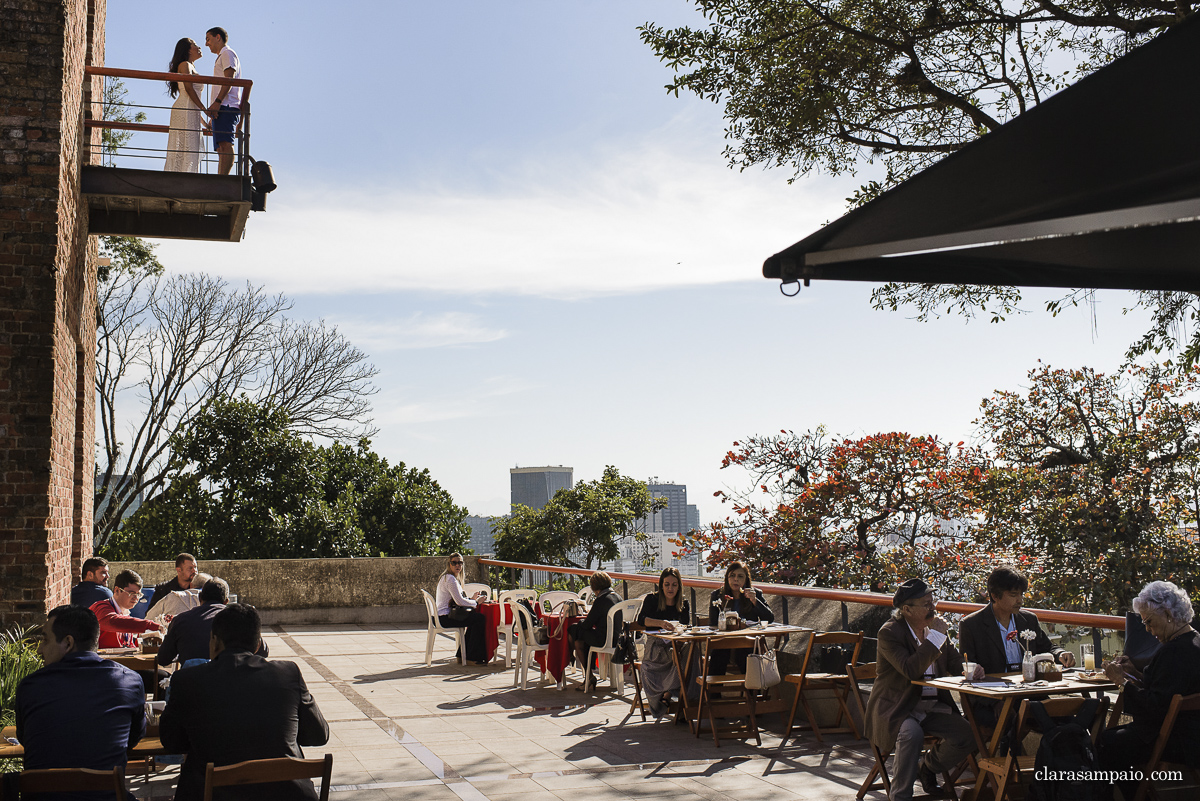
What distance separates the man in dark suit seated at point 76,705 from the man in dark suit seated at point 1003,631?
4261mm

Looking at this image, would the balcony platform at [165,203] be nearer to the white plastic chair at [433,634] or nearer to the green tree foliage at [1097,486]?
the white plastic chair at [433,634]

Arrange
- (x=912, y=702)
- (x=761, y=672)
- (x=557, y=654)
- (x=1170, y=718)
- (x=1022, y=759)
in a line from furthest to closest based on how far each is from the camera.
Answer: (x=557, y=654)
(x=761, y=672)
(x=912, y=702)
(x=1022, y=759)
(x=1170, y=718)

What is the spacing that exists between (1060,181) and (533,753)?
562cm

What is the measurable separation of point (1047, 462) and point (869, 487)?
2087 mm

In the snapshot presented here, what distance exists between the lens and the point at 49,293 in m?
7.80

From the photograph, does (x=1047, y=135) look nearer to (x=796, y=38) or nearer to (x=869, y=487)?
(x=796, y=38)

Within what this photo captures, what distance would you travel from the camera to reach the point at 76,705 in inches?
154

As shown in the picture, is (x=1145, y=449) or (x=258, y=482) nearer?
(x=1145, y=449)

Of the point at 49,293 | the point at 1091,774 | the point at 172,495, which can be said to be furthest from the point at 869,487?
the point at 172,495

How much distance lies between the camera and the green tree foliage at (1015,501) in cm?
1085

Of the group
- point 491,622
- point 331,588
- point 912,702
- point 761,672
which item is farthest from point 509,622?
point 912,702

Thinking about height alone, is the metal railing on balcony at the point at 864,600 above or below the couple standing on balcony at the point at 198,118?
below

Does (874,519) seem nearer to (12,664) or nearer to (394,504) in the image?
(12,664)

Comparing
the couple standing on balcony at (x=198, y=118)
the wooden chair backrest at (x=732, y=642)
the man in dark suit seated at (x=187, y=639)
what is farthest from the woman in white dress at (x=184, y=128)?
the wooden chair backrest at (x=732, y=642)
